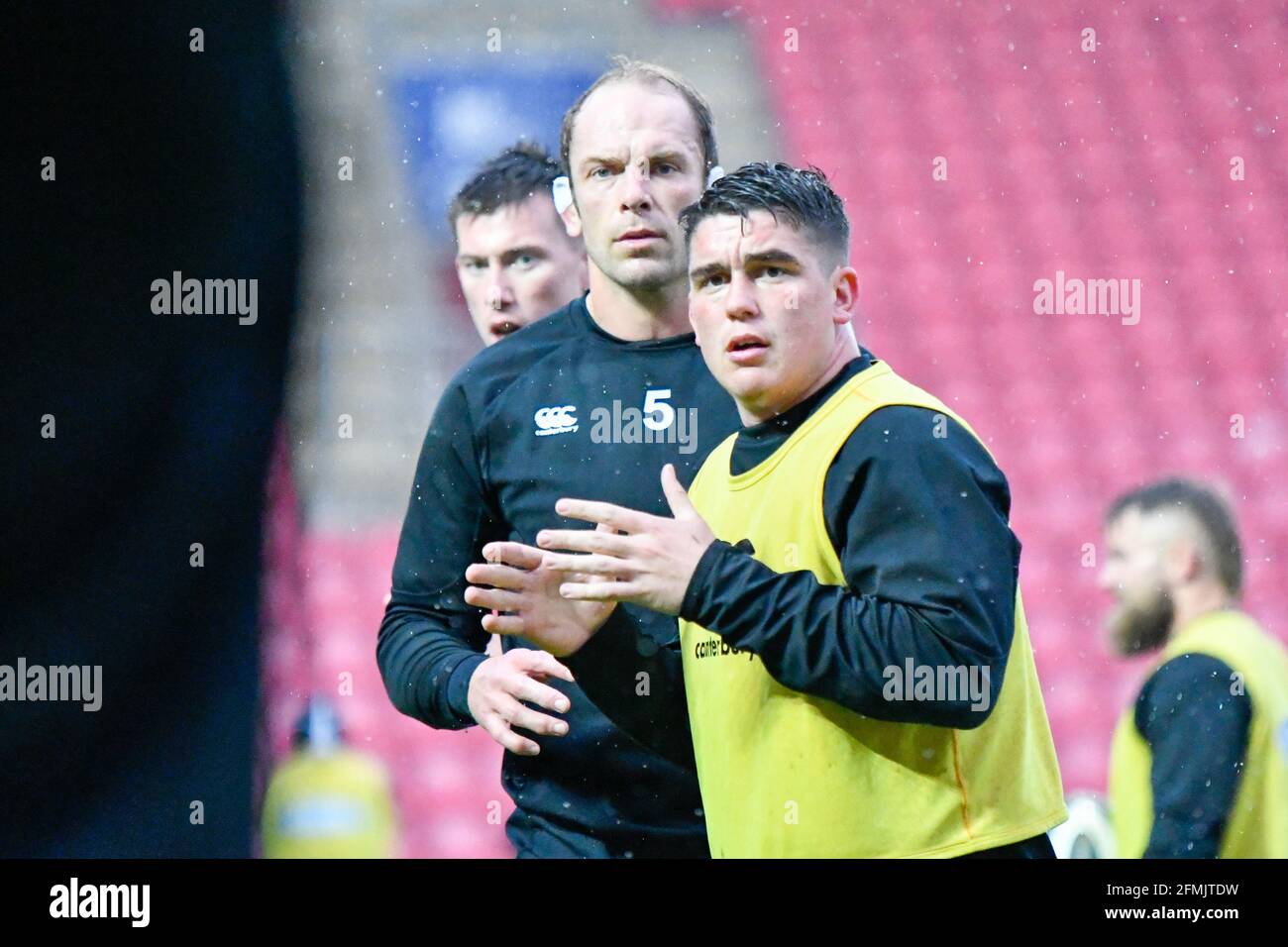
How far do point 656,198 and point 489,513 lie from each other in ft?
1.71

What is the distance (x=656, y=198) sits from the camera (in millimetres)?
2104

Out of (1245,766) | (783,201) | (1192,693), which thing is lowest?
(1245,766)

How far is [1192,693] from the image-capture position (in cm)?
219

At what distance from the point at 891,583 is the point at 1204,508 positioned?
73 cm

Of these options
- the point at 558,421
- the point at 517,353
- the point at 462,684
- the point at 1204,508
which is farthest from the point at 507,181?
the point at 1204,508

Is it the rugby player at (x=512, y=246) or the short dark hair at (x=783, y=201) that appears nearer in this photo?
the short dark hair at (x=783, y=201)

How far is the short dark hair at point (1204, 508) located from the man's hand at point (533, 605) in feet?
2.81

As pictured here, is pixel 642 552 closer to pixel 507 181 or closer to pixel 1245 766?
pixel 507 181

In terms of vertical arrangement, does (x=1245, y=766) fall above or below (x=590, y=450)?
below

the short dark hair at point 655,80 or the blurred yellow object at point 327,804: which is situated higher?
the short dark hair at point 655,80

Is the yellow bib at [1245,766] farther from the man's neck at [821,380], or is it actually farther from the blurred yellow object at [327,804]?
the blurred yellow object at [327,804]

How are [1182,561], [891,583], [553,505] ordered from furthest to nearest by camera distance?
[1182,561] → [553,505] → [891,583]

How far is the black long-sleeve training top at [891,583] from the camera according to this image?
5.70 feet

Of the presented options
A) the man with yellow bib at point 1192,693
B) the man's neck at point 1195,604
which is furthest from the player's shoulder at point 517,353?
the man's neck at point 1195,604
